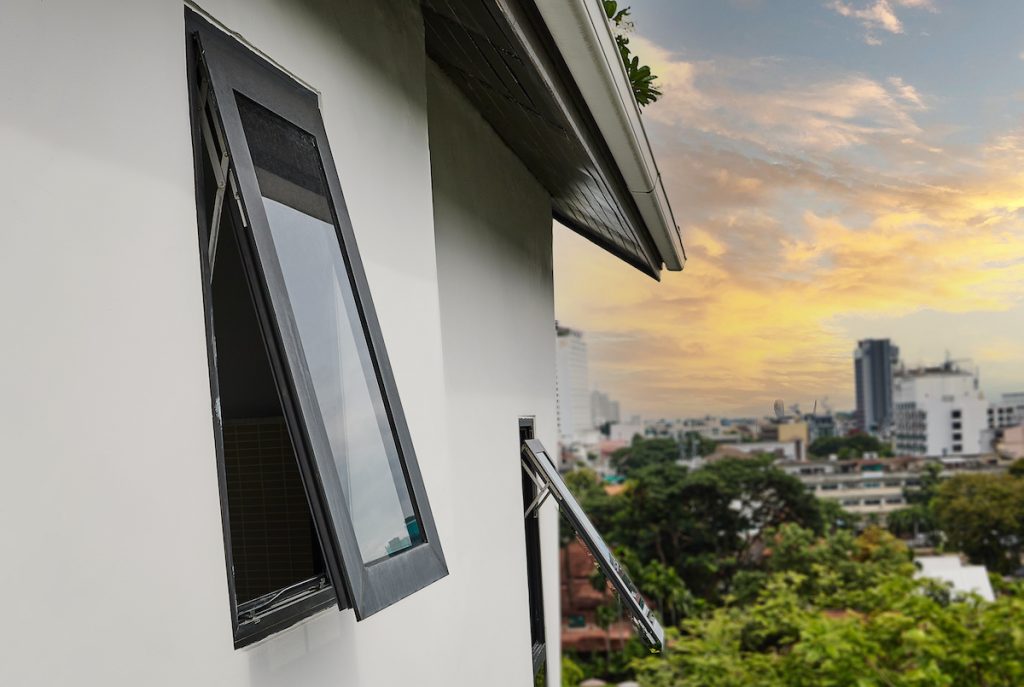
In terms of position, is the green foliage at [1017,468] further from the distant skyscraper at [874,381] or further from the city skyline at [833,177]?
the distant skyscraper at [874,381]

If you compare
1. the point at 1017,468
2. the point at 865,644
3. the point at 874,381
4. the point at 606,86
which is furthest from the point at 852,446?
the point at 606,86

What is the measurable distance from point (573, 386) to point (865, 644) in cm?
2289

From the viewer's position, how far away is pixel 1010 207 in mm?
23516

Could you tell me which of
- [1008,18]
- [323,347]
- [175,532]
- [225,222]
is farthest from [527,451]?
[1008,18]

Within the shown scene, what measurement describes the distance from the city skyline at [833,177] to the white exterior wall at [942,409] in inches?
61.3

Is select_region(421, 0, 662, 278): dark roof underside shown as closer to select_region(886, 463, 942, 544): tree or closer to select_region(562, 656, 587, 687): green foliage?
select_region(562, 656, 587, 687): green foliage

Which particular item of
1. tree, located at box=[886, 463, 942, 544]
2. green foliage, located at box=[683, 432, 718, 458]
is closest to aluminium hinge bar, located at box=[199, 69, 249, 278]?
green foliage, located at box=[683, 432, 718, 458]

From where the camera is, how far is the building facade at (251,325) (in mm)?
1061

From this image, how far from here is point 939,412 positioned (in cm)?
3556

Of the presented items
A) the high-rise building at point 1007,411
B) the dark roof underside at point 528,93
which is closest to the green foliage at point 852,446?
the high-rise building at point 1007,411

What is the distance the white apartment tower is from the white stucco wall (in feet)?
98.9

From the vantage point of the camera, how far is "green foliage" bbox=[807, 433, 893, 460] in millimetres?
35750

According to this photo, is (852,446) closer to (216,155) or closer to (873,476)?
(873,476)

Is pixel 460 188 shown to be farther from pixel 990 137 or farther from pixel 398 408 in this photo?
pixel 990 137
